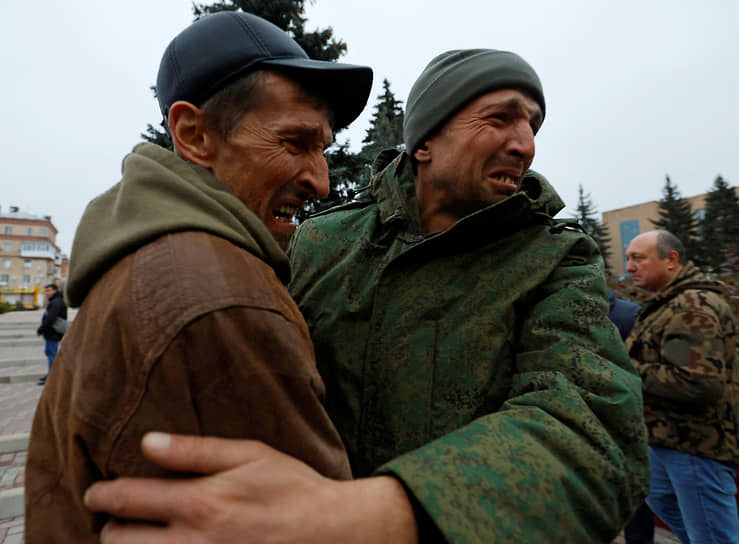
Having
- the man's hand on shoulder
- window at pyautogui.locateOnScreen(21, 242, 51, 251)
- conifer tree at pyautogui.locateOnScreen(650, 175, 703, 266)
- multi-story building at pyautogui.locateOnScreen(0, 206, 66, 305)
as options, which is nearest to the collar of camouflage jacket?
the man's hand on shoulder

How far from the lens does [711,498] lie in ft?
9.75

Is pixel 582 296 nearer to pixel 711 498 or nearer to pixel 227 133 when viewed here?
pixel 227 133

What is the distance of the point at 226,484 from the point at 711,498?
12.0ft

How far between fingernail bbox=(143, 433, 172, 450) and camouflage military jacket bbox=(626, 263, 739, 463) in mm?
3455

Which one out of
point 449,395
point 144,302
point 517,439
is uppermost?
point 144,302

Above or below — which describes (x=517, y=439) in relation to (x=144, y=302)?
below

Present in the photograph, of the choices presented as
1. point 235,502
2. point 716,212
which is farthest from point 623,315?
point 716,212

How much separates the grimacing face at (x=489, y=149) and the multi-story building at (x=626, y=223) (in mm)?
50587

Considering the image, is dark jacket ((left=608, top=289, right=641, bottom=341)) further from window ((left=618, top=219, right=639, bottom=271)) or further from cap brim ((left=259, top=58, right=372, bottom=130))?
window ((left=618, top=219, right=639, bottom=271))

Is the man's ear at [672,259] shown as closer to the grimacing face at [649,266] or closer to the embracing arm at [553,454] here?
the grimacing face at [649,266]

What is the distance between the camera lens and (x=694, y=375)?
117 inches

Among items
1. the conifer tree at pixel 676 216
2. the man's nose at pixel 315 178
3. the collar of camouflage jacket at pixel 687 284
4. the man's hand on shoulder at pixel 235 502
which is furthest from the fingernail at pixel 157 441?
the conifer tree at pixel 676 216

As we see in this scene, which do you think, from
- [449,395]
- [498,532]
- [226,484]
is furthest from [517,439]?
[226,484]

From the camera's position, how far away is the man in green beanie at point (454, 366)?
2.35 ft
